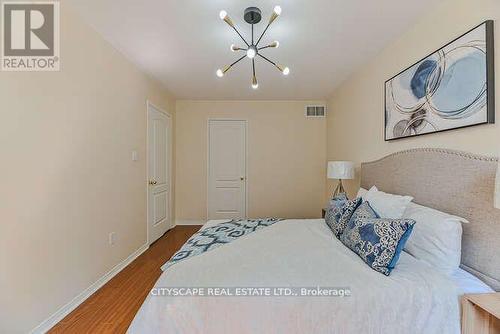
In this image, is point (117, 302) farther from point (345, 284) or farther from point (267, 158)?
point (267, 158)

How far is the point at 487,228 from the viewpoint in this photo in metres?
1.45

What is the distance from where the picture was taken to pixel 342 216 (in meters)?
2.17

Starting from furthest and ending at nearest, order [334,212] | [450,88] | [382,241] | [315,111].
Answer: [315,111]
[334,212]
[450,88]
[382,241]

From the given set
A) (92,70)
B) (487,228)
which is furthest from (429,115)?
(92,70)

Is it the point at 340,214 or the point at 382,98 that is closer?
the point at 340,214

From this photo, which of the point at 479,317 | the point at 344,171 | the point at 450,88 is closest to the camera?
the point at 479,317

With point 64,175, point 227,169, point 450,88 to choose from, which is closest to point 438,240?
point 450,88

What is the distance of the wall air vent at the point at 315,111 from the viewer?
4863 mm

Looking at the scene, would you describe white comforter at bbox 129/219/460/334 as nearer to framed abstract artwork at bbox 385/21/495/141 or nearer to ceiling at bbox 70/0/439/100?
framed abstract artwork at bbox 385/21/495/141

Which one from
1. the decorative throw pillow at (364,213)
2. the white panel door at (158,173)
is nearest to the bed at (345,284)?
the decorative throw pillow at (364,213)

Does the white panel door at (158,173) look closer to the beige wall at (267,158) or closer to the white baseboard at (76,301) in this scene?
the beige wall at (267,158)

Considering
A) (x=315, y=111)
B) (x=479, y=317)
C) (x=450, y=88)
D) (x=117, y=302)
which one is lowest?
(x=117, y=302)

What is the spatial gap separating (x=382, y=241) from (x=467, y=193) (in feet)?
2.07

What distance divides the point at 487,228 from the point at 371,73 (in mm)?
2107
